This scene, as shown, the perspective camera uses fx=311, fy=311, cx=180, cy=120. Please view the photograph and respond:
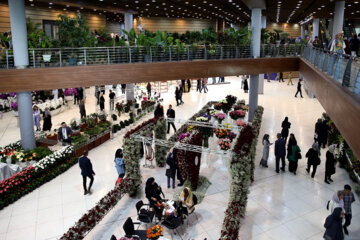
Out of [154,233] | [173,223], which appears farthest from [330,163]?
[154,233]

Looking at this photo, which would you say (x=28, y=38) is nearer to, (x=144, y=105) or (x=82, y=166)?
(x=82, y=166)

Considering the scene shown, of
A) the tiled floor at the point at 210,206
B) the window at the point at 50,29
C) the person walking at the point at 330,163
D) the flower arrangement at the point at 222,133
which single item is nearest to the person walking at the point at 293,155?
the tiled floor at the point at 210,206

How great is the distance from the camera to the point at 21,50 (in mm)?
13242

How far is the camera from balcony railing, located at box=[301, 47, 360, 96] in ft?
23.3

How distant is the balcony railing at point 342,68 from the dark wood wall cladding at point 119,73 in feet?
21.0

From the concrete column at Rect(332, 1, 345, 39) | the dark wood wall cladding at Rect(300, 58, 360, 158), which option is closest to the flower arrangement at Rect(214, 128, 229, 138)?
the dark wood wall cladding at Rect(300, 58, 360, 158)

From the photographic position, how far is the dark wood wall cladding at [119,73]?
42.9 ft

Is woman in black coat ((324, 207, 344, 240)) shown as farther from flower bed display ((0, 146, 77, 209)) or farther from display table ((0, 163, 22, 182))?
display table ((0, 163, 22, 182))

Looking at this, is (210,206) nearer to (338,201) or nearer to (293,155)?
(338,201)

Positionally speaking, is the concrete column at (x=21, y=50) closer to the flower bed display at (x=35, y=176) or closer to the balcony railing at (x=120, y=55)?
the balcony railing at (x=120, y=55)

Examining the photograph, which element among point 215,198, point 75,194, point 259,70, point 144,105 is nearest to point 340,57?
point 215,198

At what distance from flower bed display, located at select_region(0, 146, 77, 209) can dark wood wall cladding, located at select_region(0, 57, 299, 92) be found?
3046 mm

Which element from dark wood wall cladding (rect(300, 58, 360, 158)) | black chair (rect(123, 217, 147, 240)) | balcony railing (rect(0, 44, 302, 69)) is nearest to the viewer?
dark wood wall cladding (rect(300, 58, 360, 158))

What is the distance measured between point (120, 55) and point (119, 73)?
1.06m
